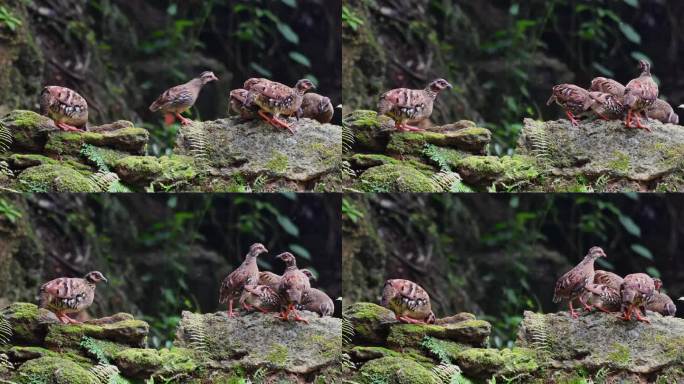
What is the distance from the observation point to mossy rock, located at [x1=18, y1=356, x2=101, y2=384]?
8805 millimetres

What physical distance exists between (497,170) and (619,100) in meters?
1.21

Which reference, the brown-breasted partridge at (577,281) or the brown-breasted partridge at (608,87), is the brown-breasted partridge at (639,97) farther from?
the brown-breasted partridge at (577,281)

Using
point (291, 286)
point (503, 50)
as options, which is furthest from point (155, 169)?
point (503, 50)

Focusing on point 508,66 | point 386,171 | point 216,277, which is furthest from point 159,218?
point 508,66

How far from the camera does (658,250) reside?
9.70 metres

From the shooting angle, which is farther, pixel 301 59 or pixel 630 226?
pixel 630 226

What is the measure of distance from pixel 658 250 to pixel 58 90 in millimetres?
5388

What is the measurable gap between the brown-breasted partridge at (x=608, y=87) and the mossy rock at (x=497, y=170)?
2.72ft

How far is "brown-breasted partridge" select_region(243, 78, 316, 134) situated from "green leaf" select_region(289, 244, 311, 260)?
102 centimetres

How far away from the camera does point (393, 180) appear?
→ 9.28 metres

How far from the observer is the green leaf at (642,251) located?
9.66 m

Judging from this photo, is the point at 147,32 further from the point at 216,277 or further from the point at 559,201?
the point at 559,201

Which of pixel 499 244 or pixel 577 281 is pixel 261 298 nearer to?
pixel 499 244

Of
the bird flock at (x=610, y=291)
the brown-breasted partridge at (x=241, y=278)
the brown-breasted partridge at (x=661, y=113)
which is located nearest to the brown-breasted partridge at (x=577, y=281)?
the bird flock at (x=610, y=291)
